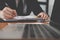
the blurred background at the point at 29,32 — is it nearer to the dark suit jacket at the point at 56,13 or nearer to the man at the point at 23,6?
the dark suit jacket at the point at 56,13

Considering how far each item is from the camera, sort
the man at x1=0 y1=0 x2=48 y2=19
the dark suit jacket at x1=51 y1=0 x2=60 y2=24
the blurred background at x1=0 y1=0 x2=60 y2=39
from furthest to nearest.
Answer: the man at x1=0 y1=0 x2=48 y2=19
the dark suit jacket at x1=51 y1=0 x2=60 y2=24
the blurred background at x1=0 y1=0 x2=60 y2=39

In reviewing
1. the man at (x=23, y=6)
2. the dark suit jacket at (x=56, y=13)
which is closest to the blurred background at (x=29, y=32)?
the dark suit jacket at (x=56, y=13)

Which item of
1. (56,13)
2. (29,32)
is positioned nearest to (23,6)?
(56,13)

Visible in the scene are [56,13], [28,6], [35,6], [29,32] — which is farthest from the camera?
[28,6]

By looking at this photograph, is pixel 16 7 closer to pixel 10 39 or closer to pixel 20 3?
pixel 20 3

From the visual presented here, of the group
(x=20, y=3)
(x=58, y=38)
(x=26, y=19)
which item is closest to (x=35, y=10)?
(x=20, y=3)

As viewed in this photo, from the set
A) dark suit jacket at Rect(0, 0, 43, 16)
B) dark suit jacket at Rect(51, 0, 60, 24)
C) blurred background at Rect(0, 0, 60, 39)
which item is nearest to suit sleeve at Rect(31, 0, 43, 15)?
dark suit jacket at Rect(0, 0, 43, 16)

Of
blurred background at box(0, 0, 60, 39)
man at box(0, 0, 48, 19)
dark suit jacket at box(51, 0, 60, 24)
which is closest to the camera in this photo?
blurred background at box(0, 0, 60, 39)

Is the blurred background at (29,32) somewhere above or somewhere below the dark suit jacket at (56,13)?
below

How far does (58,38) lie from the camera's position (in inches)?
11.5

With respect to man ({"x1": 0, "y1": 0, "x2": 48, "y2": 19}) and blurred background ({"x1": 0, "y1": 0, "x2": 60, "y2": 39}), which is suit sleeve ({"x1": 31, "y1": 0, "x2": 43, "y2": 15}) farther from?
blurred background ({"x1": 0, "y1": 0, "x2": 60, "y2": 39})

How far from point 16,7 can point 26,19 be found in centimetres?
91

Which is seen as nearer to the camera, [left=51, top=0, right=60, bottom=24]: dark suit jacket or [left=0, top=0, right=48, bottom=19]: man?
[left=51, top=0, right=60, bottom=24]: dark suit jacket

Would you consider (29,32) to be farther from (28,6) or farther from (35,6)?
(28,6)
